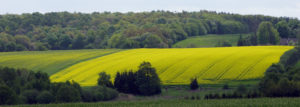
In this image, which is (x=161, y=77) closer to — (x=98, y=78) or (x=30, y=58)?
(x=98, y=78)

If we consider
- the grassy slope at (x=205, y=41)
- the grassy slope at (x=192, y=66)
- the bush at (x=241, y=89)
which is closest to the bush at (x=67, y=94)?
the grassy slope at (x=192, y=66)

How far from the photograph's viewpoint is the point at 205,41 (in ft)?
461

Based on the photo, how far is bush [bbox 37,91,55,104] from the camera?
53.7 meters

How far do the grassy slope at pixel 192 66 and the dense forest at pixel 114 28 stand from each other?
135 feet

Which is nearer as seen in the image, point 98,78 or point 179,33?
point 98,78

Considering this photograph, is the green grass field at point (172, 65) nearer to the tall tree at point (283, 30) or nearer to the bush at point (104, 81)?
the bush at point (104, 81)

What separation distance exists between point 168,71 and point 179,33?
74143 mm

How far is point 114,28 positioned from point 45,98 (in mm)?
104838

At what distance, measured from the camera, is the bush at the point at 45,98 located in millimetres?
53719

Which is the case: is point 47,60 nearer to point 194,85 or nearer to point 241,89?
point 194,85

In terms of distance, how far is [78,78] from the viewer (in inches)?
2852

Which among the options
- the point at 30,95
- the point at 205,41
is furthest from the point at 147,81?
the point at 205,41

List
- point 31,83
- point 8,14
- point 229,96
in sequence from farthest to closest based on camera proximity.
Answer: point 8,14
point 31,83
point 229,96

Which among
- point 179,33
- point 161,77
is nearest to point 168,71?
point 161,77
